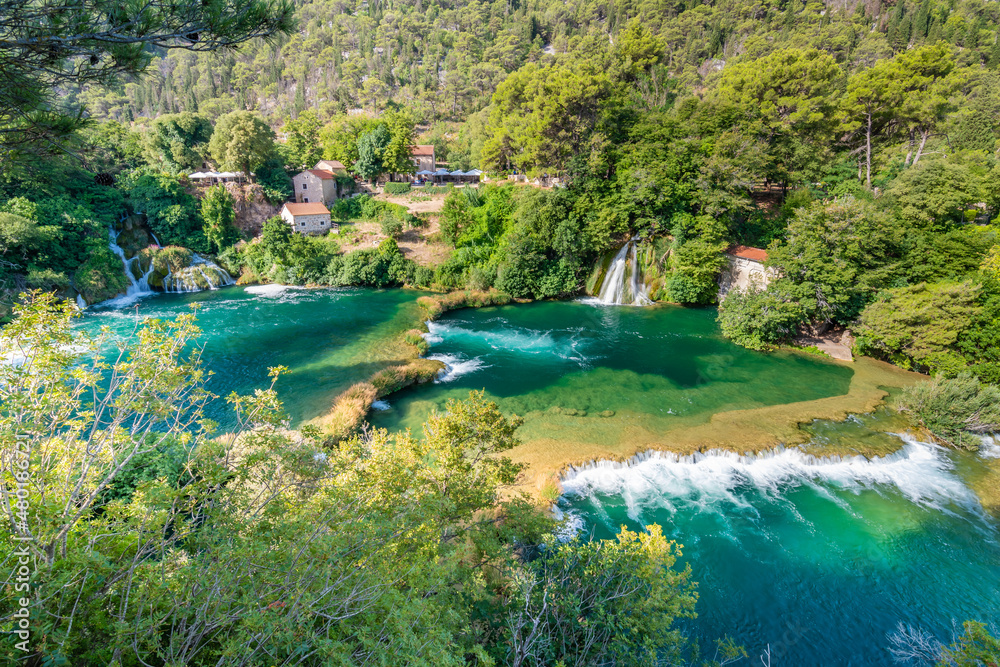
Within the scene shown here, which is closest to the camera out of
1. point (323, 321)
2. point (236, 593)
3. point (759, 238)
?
point (236, 593)

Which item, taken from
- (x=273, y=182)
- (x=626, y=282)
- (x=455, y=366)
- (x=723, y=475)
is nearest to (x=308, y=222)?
(x=273, y=182)

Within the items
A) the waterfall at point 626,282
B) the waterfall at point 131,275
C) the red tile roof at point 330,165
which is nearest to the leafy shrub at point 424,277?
the waterfall at point 626,282

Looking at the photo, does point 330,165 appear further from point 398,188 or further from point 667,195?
point 667,195

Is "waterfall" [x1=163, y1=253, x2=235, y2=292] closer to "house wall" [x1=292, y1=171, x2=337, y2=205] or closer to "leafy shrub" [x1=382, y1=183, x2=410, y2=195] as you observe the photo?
"house wall" [x1=292, y1=171, x2=337, y2=205]

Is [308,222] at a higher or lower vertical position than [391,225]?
lower

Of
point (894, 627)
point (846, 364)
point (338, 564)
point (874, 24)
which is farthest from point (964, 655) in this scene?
point (874, 24)

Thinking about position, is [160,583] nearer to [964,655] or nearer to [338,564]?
[338,564]
